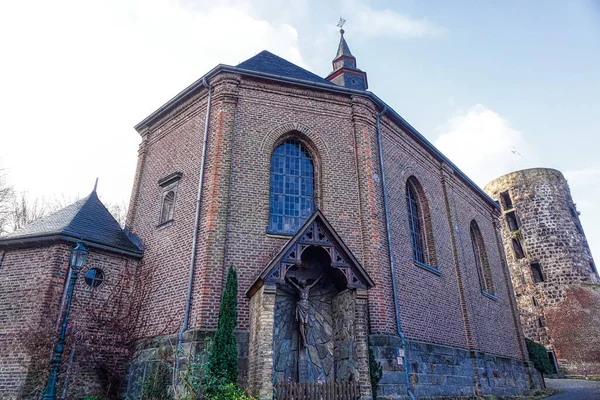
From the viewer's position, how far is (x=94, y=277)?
11656 mm

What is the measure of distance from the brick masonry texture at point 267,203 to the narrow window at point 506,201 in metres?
20.5

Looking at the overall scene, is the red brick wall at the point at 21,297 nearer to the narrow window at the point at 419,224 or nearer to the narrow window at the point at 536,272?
the narrow window at the point at 419,224

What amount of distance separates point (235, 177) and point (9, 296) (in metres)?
6.85

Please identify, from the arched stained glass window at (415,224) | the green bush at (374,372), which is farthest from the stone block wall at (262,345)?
the arched stained glass window at (415,224)

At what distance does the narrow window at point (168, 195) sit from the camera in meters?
12.5

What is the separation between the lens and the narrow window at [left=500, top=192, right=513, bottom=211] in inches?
1308

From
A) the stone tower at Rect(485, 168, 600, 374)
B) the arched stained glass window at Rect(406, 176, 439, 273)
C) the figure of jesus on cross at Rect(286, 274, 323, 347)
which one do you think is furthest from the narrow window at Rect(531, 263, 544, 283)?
the figure of jesus on cross at Rect(286, 274, 323, 347)

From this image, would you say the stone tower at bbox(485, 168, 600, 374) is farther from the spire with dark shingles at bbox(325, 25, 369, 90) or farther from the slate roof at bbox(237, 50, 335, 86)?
the slate roof at bbox(237, 50, 335, 86)

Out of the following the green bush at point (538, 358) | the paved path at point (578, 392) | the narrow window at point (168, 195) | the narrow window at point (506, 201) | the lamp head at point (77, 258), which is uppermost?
the narrow window at point (506, 201)

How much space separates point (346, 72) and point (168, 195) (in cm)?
1090

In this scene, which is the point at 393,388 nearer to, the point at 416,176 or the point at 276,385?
the point at 276,385

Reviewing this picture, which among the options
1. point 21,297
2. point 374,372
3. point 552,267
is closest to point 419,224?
point 374,372

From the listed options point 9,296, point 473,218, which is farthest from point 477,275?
point 9,296

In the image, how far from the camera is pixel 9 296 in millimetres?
10812
